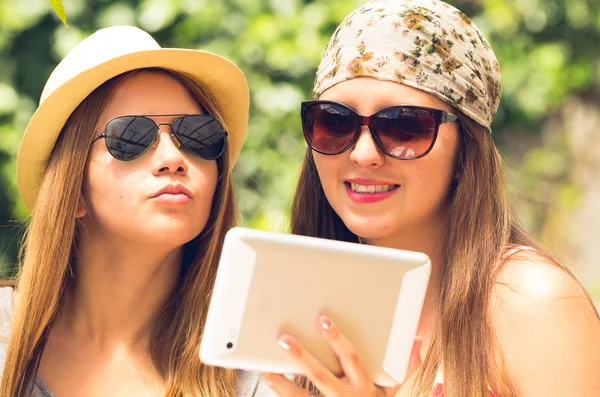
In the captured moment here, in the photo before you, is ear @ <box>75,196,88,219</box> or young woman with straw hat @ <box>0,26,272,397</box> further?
ear @ <box>75,196,88,219</box>

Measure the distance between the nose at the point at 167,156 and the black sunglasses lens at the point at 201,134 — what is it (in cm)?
2

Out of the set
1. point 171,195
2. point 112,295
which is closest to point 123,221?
point 171,195

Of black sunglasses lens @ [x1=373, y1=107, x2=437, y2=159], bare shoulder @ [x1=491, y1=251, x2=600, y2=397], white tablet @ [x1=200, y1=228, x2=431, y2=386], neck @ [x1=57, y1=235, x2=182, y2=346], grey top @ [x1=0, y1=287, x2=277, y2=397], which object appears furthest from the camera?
neck @ [x1=57, y1=235, x2=182, y2=346]

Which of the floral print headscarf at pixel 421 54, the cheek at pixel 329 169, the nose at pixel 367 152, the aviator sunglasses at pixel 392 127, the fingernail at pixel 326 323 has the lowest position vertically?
the fingernail at pixel 326 323

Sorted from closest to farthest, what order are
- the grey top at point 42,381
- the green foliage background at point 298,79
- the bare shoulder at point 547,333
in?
the bare shoulder at point 547,333, the grey top at point 42,381, the green foliage background at point 298,79

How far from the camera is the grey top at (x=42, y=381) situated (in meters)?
2.68

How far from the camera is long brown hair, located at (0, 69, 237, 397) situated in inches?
104

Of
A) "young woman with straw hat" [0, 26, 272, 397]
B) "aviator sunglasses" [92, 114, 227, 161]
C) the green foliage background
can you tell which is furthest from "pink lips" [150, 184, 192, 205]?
the green foliage background

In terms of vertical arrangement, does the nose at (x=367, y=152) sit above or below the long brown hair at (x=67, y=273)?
above

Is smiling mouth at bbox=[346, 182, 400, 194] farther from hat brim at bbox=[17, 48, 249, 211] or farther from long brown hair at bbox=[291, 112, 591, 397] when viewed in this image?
hat brim at bbox=[17, 48, 249, 211]

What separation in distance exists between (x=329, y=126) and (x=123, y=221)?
0.67 m

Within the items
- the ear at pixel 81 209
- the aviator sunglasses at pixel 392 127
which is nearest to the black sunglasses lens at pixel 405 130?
the aviator sunglasses at pixel 392 127

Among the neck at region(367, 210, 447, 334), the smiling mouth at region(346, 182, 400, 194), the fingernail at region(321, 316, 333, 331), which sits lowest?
the fingernail at region(321, 316, 333, 331)

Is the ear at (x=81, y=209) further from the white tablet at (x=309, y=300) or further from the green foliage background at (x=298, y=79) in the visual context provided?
the green foliage background at (x=298, y=79)
